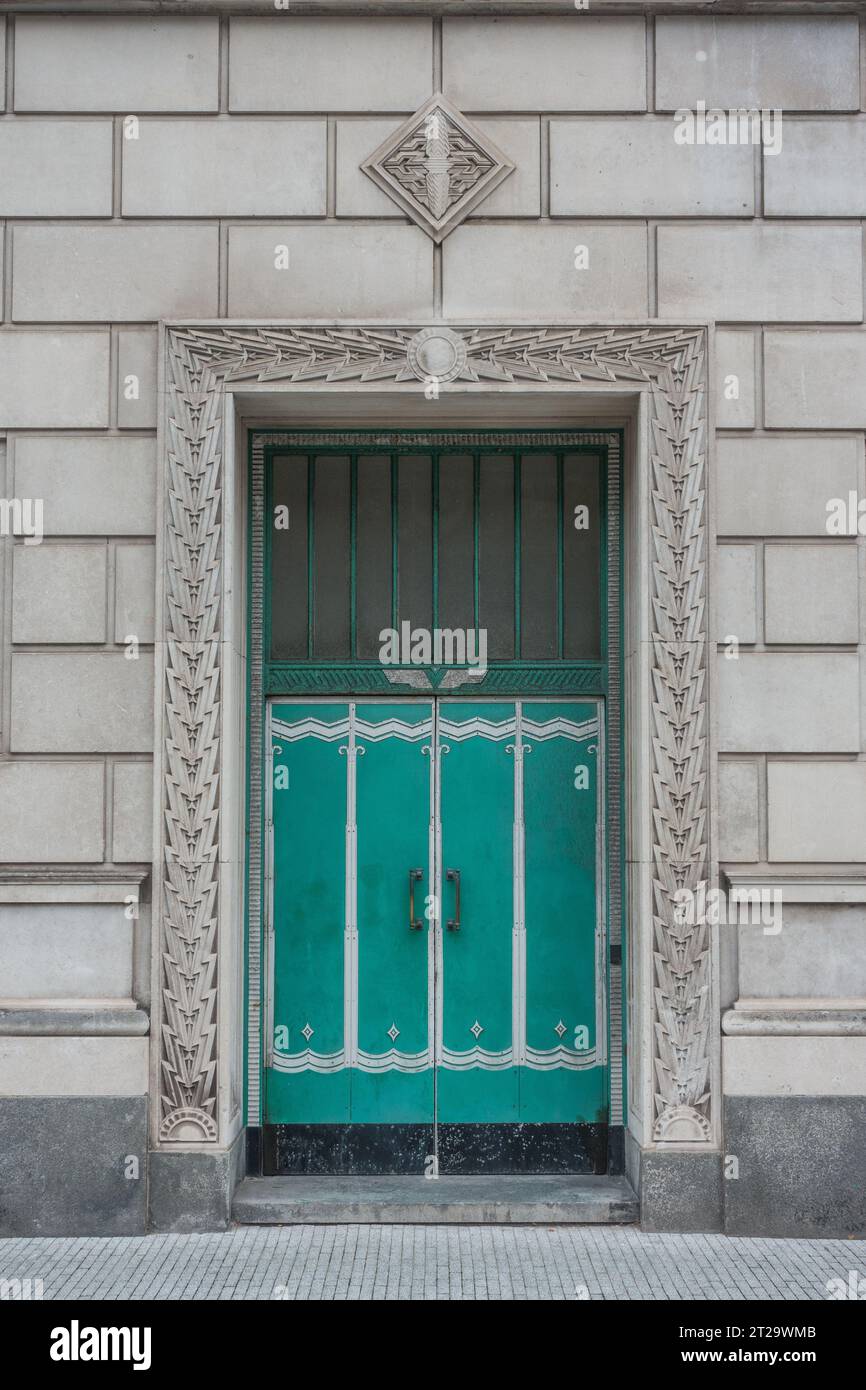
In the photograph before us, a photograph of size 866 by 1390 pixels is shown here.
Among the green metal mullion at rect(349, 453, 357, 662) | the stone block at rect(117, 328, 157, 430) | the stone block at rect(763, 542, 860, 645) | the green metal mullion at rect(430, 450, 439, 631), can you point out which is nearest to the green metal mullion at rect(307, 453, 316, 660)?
the green metal mullion at rect(349, 453, 357, 662)

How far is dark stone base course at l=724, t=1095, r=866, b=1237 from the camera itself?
7.49 meters

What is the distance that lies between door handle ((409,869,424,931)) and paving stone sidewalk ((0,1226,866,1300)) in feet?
6.08

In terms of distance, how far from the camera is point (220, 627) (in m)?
7.80

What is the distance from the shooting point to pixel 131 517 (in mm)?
7832

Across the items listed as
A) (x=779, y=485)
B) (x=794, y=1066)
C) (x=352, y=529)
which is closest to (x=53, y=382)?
(x=352, y=529)

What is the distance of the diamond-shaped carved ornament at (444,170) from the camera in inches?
308

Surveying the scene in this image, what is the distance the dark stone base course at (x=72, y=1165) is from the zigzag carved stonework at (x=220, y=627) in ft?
0.89

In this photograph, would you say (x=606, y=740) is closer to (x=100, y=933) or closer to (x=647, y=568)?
(x=647, y=568)

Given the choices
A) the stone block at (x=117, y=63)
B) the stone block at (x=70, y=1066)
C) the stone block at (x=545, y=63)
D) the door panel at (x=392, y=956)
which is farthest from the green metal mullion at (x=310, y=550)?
the stone block at (x=70, y=1066)

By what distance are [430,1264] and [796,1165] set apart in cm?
228

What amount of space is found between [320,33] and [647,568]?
3957 millimetres

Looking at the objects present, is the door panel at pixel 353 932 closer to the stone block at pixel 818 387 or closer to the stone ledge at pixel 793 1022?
the stone ledge at pixel 793 1022

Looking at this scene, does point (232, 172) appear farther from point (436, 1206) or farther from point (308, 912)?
point (436, 1206)

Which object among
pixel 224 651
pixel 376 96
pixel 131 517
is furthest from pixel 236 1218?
pixel 376 96
